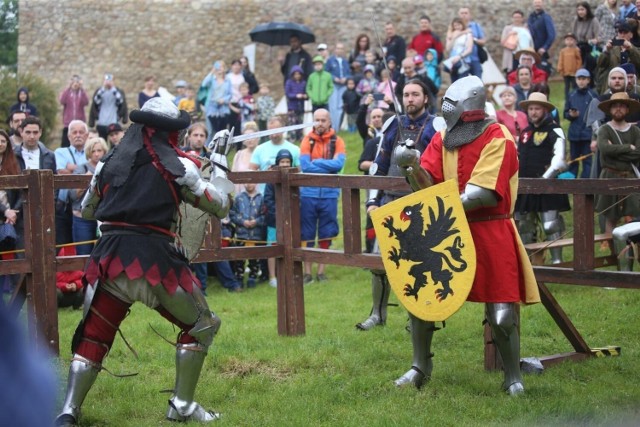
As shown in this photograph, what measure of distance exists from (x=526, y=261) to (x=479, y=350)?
4.92 ft

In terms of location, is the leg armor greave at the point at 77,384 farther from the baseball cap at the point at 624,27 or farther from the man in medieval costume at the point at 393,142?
the baseball cap at the point at 624,27

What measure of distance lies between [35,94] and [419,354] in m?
16.8

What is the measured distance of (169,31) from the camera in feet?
91.9

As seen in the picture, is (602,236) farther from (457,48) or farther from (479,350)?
(457,48)

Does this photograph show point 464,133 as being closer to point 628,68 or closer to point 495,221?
point 495,221

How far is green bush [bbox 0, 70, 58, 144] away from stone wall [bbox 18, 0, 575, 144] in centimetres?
547

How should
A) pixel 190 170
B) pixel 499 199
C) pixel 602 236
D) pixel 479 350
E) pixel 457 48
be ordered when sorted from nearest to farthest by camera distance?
pixel 190 170 → pixel 499 199 → pixel 479 350 → pixel 602 236 → pixel 457 48

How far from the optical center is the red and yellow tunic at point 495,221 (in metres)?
5.92

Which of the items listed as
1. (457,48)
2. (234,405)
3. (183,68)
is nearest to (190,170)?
(234,405)

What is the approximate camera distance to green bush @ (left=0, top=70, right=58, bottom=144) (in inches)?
811

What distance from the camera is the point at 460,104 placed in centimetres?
610

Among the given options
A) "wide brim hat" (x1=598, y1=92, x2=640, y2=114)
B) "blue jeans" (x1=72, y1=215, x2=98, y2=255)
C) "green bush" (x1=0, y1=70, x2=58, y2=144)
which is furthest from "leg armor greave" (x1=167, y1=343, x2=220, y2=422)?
"green bush" (x1=0, y1=70, x2=58, y2=144)

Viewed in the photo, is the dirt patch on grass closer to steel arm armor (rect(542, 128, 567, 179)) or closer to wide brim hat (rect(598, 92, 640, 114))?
steel arm armor (rect(542, 128, 567, 179))

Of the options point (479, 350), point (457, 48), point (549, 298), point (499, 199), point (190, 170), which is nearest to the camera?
point (190, 170)
